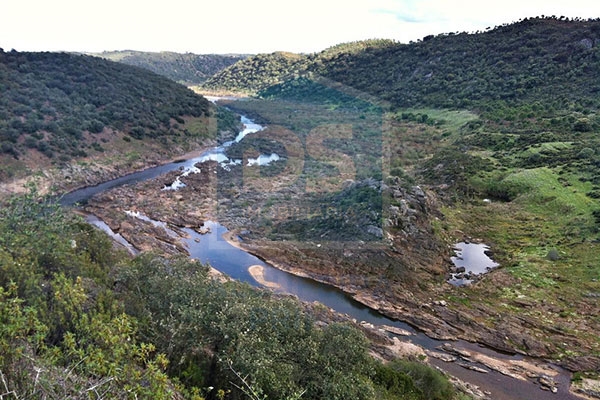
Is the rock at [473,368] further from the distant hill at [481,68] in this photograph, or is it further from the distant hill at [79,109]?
the distant hill at [481,68]

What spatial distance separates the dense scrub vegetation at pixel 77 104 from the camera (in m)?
42.0

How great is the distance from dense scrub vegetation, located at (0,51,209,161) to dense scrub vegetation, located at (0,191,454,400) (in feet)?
107

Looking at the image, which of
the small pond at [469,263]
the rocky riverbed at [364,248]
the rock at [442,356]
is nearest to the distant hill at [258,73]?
the rocky riverbed at [364,248]

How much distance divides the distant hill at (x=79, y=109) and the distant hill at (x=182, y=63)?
87968 mm

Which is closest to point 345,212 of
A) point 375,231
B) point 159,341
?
point 375,231

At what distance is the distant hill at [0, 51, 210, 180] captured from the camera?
134ft

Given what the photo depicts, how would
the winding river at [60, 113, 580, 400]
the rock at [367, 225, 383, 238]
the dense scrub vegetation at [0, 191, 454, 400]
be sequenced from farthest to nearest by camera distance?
1. the rock at [367, 225, 383, 238]
2. the winding river at [60, 113, 580, 400]
3. the dense scrub vegetation at [0, 191, 454, 400]

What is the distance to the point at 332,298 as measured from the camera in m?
22.9

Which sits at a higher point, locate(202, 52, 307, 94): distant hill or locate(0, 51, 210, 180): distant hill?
locate(202, 52, 307, 94): distant hill

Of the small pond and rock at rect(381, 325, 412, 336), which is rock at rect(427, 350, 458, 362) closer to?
rock at rect(381, 325, 412, 336)

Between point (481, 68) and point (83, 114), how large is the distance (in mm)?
64029

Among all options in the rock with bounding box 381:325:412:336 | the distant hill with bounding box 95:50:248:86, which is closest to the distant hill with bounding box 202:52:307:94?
the distant hill with bounding box 95:50:248:86

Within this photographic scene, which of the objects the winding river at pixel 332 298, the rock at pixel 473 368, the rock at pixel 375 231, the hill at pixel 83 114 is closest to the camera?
the winding river at pixel 332 298

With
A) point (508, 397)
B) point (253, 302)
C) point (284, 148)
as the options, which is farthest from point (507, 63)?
point (253, 302)
